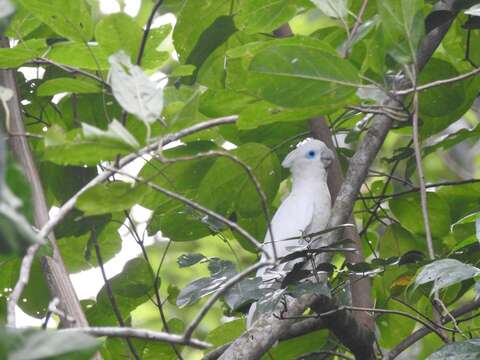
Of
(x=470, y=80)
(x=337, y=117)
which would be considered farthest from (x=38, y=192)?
(x=470, y=80)

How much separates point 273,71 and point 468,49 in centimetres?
117

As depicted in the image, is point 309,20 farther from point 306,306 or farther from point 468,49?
point 306,306

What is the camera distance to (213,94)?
7.52ft

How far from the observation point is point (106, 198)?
4.78 ft

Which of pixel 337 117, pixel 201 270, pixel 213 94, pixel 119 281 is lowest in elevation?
pixel 201 270

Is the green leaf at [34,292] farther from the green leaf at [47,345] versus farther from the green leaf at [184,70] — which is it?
the green leaf at [47,345]

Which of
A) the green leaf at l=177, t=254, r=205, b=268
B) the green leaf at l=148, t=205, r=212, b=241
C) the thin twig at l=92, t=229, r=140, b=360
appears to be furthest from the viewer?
the green leaf at l=148, t=205, r=212, b=241

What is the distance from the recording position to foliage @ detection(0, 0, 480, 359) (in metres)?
1.74

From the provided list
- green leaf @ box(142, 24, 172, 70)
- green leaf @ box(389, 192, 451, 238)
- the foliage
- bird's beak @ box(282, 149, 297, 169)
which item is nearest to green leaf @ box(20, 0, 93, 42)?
the foliage

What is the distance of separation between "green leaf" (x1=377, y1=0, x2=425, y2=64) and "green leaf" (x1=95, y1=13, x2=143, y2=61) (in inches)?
21.3

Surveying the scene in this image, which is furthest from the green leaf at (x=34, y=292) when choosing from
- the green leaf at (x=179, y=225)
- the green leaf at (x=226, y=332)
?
the green leaf at (x=226, y=332)

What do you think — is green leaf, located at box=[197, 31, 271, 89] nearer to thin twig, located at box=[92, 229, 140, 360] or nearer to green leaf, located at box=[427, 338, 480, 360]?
thin twig, located at box=[92, 229, 140, 360]

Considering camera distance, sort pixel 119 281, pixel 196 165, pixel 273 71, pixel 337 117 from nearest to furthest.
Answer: pixel 273 71 < pixel 196 165 < pixel 119 281 < pixel 337 117

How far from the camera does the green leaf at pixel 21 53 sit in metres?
2.06
